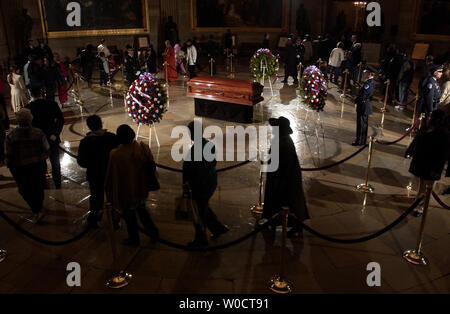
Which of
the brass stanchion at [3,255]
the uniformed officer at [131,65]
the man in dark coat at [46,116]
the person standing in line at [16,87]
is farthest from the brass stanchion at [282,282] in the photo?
the uniformed officer at [131,65]

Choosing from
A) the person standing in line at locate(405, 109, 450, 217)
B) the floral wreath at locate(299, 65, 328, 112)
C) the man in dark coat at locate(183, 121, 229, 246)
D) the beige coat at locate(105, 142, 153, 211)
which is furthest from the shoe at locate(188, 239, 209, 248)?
the floral wreath at locate(299, 65, 328, 112)

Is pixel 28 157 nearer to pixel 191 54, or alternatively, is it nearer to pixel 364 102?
pixel 364 102

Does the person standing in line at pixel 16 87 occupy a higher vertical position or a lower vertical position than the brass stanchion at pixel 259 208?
higher

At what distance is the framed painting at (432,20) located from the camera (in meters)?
16.5

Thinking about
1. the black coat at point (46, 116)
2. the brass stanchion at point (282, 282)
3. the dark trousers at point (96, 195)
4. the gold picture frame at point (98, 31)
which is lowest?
the brass stanchion at point (282, 282)

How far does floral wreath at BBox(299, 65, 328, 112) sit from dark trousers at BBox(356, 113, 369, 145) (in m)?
0.93

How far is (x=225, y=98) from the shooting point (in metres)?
9.61

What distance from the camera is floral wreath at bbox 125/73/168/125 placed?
286 inches

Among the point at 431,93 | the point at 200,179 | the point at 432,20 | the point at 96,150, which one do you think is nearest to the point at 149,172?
the point at 200,179

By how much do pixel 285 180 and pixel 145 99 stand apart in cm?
353

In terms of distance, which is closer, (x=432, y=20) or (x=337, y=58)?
(x=337, y=58)

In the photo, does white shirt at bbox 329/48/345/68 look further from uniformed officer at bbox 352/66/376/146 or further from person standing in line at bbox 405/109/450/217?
person standing in line at bbox 405/109/450/217

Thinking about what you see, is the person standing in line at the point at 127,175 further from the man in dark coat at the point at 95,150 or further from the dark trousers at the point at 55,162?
the dark trousers at the point at 55,162

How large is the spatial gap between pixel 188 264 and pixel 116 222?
136 cm
